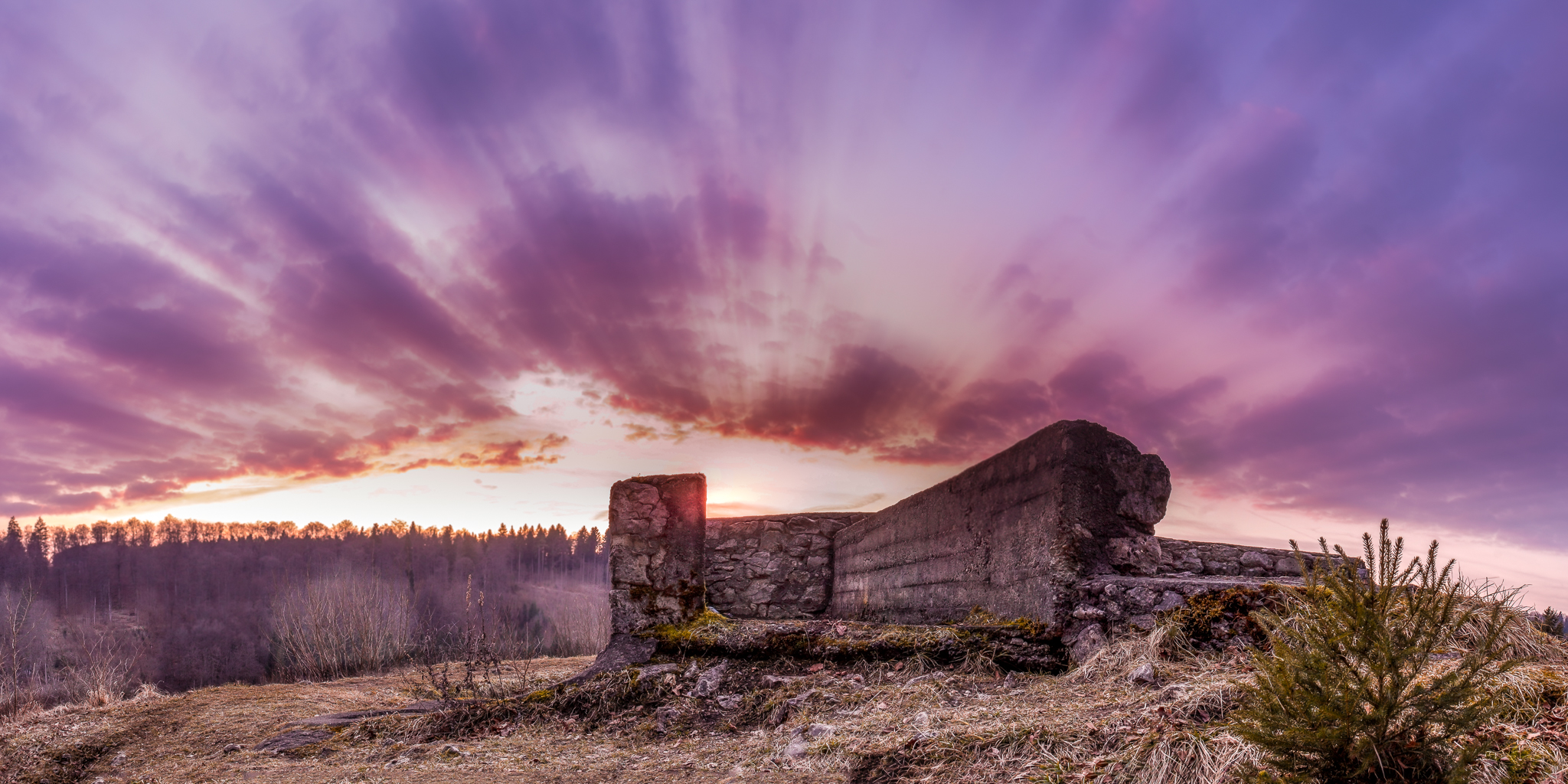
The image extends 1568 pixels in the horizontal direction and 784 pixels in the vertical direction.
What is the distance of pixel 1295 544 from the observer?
211cm

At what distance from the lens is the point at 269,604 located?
37.5m

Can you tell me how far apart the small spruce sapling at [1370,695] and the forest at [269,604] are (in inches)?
218

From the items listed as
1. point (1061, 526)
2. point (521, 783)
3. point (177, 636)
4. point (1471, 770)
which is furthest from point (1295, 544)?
point (177, 636)

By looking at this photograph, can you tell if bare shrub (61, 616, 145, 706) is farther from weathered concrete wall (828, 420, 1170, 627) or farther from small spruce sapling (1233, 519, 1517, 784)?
small spruce sapling (1233, 519, 1517, 784)

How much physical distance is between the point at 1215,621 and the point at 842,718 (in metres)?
2.01

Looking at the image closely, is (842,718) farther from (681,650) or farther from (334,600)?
(334,600)

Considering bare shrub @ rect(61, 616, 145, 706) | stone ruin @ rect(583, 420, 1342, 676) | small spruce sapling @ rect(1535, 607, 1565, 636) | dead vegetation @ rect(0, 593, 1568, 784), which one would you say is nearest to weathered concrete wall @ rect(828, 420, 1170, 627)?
stone ruin @ rect(583, 420, 1342, 676)

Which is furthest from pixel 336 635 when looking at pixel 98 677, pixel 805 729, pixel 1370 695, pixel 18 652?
pixel 1370 695

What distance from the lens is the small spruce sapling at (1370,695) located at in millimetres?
1765

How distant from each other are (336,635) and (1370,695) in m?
21.8

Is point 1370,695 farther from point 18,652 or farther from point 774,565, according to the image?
point 18,652

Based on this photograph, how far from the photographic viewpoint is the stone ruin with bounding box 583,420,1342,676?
14.1ft

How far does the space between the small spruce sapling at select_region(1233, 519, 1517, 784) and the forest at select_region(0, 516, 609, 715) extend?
18.2 feet

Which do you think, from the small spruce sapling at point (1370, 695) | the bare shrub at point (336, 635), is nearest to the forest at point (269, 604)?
the bare shrub at point (336, 635)
